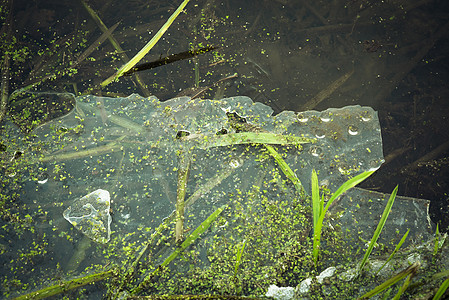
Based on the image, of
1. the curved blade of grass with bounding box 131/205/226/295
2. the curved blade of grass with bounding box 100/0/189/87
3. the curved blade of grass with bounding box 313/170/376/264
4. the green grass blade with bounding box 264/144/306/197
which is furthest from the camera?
the curved blade of grass with bounding box 100/0/189/87

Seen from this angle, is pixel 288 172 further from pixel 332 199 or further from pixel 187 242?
pixel 187 242

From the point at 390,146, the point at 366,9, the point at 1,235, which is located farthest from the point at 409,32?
the point at 1,235

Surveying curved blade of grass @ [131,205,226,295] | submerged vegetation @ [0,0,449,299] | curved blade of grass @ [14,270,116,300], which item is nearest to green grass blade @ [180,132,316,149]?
submerged vegetation @ [0,0,449,299]

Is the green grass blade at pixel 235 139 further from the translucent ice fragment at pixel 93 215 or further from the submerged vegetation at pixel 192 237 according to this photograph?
the translucent ice fragment at pixel 93 215

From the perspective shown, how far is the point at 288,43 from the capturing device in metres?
2.00

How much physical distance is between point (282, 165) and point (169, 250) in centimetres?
74

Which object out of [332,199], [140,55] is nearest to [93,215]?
[140,55]

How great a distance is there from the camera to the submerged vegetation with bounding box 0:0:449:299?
4.92ft

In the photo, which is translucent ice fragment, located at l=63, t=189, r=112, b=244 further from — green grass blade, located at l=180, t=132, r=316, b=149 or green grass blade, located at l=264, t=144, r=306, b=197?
green grass blade, located at l=264, t=144, r=306, b=197

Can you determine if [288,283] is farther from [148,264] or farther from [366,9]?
[366,9]

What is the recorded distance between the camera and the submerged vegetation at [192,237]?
1.50m

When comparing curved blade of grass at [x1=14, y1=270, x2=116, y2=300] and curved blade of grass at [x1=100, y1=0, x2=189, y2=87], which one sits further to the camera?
curved blade of grass at [x1=100, y1=0, x2=189, y2=87]

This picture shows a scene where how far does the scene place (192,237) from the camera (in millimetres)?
1561

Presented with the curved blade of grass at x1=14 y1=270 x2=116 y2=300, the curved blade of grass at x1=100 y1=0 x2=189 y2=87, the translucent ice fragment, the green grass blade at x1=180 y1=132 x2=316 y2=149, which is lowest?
the curved blade of grass at x1=14 y1=270 x2=116 y2=300
